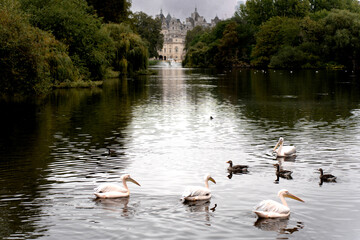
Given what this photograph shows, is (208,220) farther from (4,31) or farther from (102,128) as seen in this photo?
(4,31)

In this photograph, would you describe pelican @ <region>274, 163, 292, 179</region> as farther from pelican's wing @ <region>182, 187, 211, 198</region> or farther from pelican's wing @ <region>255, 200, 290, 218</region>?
pelican's wing @ <region>255, 200, 290, 218</region>

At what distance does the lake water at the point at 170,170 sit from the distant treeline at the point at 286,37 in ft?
268

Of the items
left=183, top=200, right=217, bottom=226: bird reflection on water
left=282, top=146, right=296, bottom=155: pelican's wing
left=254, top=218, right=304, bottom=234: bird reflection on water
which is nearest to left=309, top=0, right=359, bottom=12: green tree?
left=282, top=146, right=296, bottom=155: pelican's wing

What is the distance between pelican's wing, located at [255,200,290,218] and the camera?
42.3 ft

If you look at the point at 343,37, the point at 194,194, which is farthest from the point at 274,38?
the point at 194,194

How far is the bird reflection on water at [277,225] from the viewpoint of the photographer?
12358mm

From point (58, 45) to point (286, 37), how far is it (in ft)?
284

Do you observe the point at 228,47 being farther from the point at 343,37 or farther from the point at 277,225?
the point at 277,225

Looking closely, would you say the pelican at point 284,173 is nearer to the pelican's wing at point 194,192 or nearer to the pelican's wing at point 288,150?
the pelican's wing at point 288,150

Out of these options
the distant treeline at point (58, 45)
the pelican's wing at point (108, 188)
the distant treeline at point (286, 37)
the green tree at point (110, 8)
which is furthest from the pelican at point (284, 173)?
the distant treeline at point (286, 37)

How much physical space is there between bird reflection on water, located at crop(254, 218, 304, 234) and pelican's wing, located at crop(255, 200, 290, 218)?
0.41 feet

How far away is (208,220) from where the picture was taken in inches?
510

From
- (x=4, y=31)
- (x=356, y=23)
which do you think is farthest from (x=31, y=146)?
(x=356, y=23)

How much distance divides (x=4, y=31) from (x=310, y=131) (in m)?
23.0
